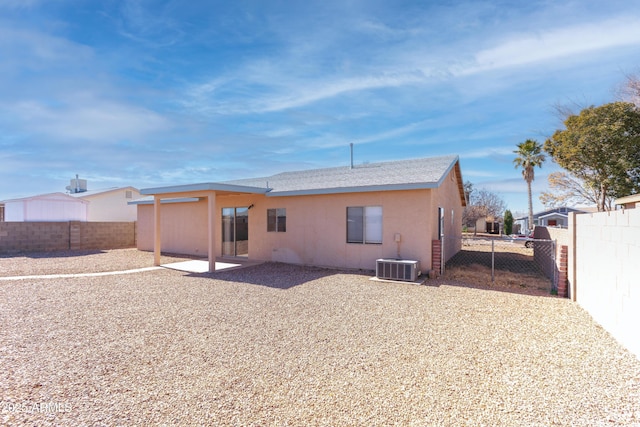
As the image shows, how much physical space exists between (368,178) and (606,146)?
13.4 metres

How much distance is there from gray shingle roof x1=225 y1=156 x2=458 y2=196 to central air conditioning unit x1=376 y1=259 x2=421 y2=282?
6.97 feet

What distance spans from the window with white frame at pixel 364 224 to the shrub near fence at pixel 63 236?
1505 centimetres

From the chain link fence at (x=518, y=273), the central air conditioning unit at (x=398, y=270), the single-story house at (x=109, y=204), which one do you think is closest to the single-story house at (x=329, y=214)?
the central air conditioning unit at (x=398, y=270)

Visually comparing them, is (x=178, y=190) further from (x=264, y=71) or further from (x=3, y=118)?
(x=3, y=118)

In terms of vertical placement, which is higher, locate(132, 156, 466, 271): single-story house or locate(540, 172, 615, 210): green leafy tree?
locate(540, 172, 615, 210): green leafy tree

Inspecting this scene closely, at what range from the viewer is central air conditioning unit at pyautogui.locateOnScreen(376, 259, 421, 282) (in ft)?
27.3

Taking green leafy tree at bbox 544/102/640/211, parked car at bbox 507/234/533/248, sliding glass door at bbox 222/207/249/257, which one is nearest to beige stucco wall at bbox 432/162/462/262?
parked car at bbox 507/234/533/248

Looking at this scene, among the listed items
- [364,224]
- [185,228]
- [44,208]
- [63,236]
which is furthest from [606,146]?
[44,208]

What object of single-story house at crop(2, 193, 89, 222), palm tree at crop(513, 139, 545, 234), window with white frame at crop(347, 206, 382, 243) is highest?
palm tree at crop(513, 139, 545, 234)

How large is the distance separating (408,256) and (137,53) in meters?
10.7

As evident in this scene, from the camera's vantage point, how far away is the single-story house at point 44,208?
761 inches

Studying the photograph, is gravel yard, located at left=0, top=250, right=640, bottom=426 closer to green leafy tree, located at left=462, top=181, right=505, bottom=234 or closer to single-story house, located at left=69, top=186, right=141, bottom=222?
single-story house, located at left=69, top=186, right=141, bottom=222

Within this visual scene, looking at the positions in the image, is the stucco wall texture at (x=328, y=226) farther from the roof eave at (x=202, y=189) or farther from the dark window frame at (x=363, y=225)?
the roof eave at (x=202, y=189)

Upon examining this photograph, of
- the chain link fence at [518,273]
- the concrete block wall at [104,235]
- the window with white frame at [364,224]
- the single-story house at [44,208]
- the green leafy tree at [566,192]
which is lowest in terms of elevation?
the chain link fence at [518,273]
